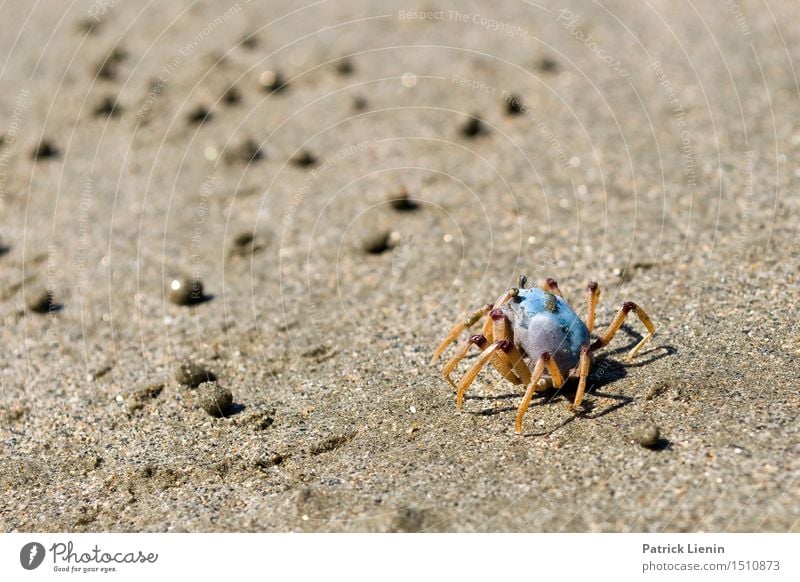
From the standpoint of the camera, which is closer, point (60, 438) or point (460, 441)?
point (460, 441)

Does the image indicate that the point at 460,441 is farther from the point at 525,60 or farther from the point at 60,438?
the point at 525,60

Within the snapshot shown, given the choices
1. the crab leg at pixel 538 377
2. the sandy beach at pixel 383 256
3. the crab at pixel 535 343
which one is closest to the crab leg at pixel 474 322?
the crab at pixel 535 343
